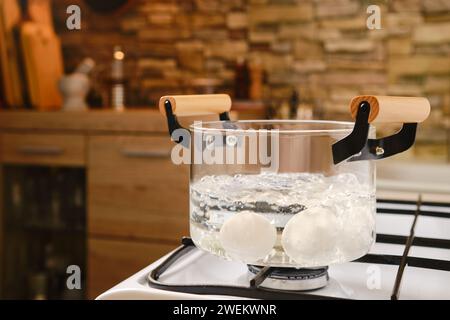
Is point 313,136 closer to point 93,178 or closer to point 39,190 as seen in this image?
point 93,178

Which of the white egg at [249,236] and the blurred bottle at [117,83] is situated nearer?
the white egg at [249,236]

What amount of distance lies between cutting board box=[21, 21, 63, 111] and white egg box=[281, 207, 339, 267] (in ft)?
6.35

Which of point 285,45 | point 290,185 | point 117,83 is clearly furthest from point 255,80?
point 290,185

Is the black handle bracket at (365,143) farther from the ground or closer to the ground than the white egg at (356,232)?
farther from the ground

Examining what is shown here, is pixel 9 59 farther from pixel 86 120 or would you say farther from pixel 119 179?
pixel 119 179

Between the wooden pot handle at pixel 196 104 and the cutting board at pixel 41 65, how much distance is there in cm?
170

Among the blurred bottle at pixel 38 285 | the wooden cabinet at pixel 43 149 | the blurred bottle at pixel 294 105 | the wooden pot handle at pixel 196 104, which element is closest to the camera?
the wooden pot handle at pixel 196 104

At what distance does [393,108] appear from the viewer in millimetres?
599

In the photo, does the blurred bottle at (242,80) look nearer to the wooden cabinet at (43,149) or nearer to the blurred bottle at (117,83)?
the blurred bottle at (117,83)

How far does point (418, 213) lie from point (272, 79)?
134 centimetres

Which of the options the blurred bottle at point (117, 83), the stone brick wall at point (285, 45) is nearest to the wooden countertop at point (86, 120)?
the blurred bottle at point (117, 83)

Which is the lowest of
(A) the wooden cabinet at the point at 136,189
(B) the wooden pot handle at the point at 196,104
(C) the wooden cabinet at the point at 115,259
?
(C) the wooden cabinet at the point at 115,259

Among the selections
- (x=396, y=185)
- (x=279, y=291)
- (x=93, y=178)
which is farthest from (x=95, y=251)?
(x=279, y=291)

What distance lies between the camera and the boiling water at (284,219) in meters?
0.58
